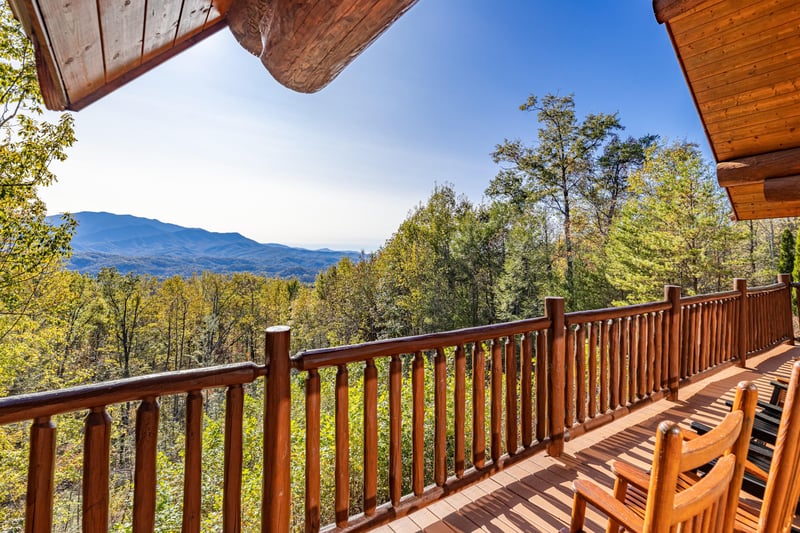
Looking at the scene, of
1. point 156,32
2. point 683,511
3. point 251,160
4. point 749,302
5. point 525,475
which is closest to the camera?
point 683,511

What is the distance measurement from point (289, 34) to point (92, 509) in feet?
4.94

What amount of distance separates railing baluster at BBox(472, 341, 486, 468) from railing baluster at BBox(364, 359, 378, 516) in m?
0.63

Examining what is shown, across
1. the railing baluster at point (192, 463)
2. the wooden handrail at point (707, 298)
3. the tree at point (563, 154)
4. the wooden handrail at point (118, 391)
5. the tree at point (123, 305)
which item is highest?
the tree at point (563, 154)

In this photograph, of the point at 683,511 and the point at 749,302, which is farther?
the point at 749,302

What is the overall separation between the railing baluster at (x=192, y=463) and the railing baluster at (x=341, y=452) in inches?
21.5

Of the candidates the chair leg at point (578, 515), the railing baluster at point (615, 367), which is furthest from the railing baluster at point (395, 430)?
the railing baluster at point (615, 367)

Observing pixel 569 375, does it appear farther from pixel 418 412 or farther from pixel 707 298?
pixel 707 298

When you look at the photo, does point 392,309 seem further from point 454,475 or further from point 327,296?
point 454,475

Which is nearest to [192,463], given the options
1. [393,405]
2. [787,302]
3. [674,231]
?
[393,405]

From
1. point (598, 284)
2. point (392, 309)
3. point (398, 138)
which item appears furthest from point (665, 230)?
point (392, 309)

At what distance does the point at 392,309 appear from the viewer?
65.7ft

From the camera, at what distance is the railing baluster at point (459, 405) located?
187cm

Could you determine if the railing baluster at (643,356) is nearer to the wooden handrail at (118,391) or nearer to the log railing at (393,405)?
the log railing at (393,405)

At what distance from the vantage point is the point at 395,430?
1694 millimetres
